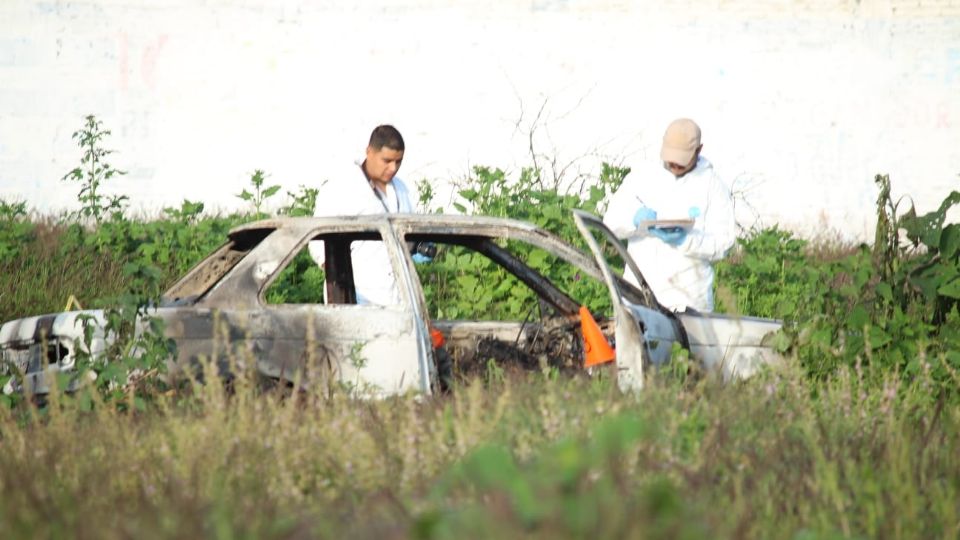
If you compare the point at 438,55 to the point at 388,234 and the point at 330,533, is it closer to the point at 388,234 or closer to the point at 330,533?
the point at 388,234

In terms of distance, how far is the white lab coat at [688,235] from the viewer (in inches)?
396

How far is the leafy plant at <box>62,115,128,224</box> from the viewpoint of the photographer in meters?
13.9

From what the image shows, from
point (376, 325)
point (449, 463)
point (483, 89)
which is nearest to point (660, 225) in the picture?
point (376, 325)

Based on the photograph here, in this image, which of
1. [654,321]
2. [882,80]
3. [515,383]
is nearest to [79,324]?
[515,383]

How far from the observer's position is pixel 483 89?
15766 millimetres

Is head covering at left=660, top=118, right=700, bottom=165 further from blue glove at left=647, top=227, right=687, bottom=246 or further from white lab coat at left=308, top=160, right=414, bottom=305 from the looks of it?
white lab coat at left=308, top=160, right=414, bottom=305

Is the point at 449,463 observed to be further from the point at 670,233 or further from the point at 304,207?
the point at 304,207

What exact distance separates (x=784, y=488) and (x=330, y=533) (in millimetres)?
2099

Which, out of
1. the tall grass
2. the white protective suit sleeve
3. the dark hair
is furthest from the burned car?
the white protective suit sleeve

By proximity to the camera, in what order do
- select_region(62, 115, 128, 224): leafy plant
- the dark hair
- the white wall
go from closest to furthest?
the dark hair < select_region(62, 115, 128, 224): leafy plant < the white wall

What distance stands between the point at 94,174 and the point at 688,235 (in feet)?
21.2

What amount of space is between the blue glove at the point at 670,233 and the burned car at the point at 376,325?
112 cm

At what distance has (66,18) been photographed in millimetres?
15984

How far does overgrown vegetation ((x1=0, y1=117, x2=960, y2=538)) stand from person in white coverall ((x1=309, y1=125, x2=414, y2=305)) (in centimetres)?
138
